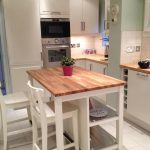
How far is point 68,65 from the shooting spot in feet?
7.79

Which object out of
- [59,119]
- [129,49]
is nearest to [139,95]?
[129,49]

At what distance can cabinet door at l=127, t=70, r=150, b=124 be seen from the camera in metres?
2.75

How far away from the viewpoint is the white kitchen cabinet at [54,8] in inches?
148

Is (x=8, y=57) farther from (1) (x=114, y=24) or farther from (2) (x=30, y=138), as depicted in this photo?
(1) (x=114, y=24)

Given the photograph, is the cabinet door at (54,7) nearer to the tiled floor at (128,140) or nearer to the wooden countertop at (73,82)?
the wooden countertop at (73,82)

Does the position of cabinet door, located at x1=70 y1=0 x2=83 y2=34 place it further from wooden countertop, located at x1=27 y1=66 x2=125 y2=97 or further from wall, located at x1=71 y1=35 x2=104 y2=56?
wooden countertop, located at x1=27 y1=66 x2=125 y2=97

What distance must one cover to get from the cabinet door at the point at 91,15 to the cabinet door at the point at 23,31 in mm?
1125

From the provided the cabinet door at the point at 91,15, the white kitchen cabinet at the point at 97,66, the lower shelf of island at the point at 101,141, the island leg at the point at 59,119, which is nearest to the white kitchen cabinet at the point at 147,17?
the white kitchen cabinet at the point at 97,66

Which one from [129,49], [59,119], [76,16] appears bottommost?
[59,119]

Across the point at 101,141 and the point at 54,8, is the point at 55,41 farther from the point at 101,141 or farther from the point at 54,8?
the point at 101,141

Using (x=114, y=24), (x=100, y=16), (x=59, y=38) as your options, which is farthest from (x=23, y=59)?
(x=100, y=16)

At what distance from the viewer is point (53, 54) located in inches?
158

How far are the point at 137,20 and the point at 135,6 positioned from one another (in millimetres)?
218

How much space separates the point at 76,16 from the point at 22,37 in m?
1.28
